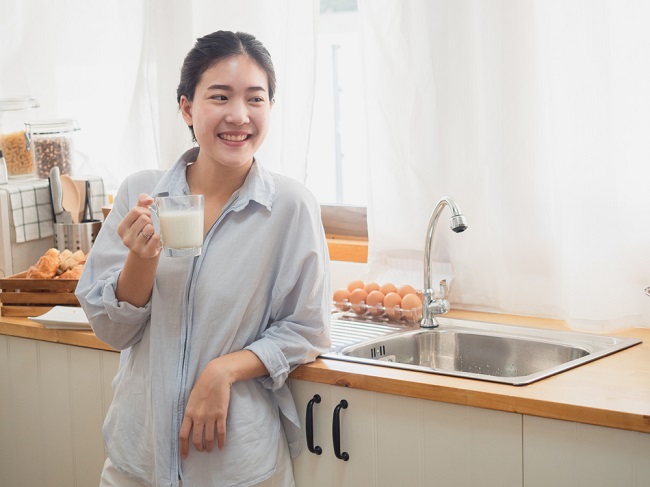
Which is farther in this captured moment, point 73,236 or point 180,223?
point 73,236

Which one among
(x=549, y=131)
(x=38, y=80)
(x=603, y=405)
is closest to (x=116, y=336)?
(x=603, y=405)

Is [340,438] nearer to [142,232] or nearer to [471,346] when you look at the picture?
[471,346]

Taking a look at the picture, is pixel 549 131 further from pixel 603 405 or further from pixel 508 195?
pixel 603 405

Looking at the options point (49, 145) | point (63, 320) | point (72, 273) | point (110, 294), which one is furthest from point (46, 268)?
point (110, 294)

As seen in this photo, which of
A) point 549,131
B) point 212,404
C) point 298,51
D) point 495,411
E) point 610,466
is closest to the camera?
point 610,466

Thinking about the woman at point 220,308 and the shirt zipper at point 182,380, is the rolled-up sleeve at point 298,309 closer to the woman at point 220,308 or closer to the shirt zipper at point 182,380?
the woman at point 220,308

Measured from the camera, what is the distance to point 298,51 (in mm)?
2613

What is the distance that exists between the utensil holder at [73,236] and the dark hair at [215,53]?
1090 millimetres

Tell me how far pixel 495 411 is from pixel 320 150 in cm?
143

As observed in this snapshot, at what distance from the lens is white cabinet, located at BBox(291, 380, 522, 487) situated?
1.75 metres

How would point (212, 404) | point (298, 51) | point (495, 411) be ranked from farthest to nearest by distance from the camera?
1. point (298, 51)
2. point (212, 404)
3. point (495, 411)

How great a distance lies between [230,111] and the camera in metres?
1.88

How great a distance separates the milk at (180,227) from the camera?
174 centimetres

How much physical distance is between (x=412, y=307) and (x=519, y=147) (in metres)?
0.49
